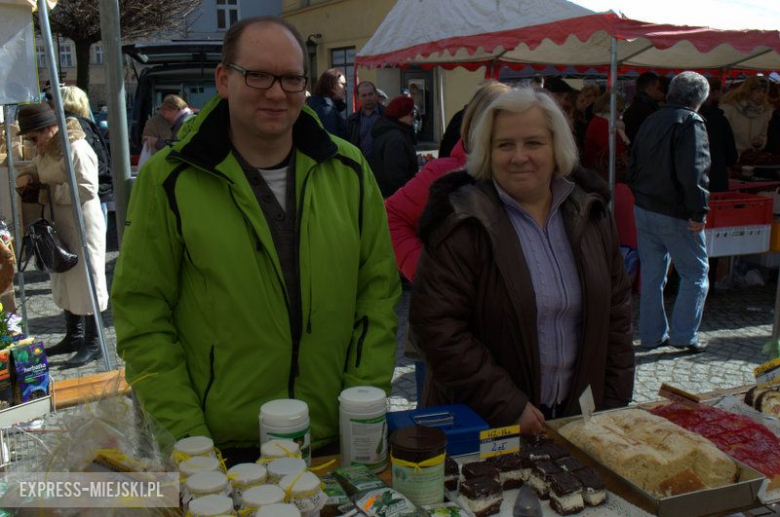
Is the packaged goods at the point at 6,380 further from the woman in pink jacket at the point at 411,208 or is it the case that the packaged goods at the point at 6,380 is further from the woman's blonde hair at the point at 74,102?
the woman's blonde hair at the point at 74,102

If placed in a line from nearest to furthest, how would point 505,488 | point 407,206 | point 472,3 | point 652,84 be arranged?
point 505,488 → point 407,206 → point 472,3 → point 652,84

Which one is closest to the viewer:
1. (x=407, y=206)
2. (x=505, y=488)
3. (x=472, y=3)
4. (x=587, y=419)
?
(x=505, y=488)

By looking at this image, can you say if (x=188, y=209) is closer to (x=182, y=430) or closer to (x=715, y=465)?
(x=182, y=430)

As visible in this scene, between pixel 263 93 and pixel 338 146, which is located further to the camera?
pixel 338 146

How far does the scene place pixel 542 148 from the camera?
2154mm

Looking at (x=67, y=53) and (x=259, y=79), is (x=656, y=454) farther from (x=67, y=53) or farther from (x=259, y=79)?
(x=67, y=53)

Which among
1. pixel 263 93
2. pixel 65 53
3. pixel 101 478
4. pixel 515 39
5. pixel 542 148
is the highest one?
pixel 65 53

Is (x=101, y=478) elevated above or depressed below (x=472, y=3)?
below

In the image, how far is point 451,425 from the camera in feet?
5.90

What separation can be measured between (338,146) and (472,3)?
14.9 ft

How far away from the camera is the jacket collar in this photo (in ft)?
5.79

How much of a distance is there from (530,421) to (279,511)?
3.30 feet

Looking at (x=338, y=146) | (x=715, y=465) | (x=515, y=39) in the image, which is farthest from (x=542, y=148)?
(x=515, y=39)

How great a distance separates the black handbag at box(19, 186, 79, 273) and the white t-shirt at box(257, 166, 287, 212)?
357cm
